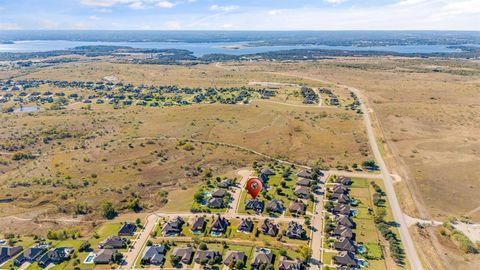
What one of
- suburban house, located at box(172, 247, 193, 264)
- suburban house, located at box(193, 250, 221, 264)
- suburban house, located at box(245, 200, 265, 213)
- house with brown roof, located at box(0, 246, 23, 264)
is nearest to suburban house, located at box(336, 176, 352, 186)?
suburban house, located at box(245, 200, 265, 213)

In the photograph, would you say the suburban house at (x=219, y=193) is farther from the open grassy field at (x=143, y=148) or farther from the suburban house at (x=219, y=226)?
the suburban house at (x=219, y=226)

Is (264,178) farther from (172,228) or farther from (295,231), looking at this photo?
(172,228)

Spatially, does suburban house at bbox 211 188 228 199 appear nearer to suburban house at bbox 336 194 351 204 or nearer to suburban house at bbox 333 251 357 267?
suburban house at bbox 336 194 351 204

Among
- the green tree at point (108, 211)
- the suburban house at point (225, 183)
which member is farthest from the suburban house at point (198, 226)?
the green tree at point (108, 211)

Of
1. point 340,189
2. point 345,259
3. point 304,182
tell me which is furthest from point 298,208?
point 345,259

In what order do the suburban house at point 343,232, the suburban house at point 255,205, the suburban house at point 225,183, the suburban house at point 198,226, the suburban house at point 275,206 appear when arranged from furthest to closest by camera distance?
the suburban house at point 225,183, the suburban house at point 255,205, the suburban house at point 275,206, the suburban house at point 198,226, the suburban house at point 343,232

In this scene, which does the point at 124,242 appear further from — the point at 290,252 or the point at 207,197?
the point at 290,252

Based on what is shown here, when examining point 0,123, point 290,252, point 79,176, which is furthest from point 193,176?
point 0,123
